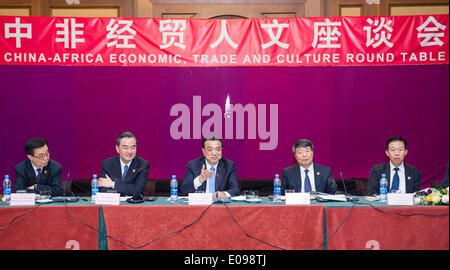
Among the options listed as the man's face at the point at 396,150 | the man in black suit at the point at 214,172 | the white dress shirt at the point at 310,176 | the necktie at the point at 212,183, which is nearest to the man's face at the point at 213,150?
the man in black suit at the point at 214,172

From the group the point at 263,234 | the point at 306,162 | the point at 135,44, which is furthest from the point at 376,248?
the point at 135,44

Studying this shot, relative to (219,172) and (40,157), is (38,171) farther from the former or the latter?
(219,172)

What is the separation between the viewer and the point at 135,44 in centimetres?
357

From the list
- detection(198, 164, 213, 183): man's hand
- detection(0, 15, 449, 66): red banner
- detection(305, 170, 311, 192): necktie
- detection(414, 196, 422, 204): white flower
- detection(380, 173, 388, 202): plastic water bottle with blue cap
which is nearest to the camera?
detection(414, 196, 422, 204): white flower

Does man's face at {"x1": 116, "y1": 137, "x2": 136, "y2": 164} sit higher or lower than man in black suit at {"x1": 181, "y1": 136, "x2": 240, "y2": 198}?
higher

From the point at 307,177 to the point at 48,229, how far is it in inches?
75.5

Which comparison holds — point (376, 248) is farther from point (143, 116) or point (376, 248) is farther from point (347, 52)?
point (143, 116)

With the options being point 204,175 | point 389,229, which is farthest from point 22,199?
point 389,229

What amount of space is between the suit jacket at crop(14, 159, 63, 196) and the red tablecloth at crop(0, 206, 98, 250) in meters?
0.67

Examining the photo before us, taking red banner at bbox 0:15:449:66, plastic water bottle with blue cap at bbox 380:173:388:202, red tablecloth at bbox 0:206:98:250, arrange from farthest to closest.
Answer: red banner at bbox 0:15:449:66, plastic water bottle with blue cap at bbox 380:173:388:202, red tablecloth at bbox 0:206:98:250

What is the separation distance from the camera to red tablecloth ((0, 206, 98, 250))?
7.86 ft

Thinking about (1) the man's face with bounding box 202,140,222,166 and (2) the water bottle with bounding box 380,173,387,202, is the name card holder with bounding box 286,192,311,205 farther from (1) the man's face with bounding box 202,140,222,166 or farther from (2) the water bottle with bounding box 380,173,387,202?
(1) the man's face with bounding box 202,140,222,166

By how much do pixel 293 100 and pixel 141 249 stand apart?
231cm

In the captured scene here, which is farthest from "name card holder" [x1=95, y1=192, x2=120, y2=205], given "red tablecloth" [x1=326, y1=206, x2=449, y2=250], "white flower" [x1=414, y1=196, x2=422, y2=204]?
"white flower" [x1=414, y1=196, x2=422, y2=204]
